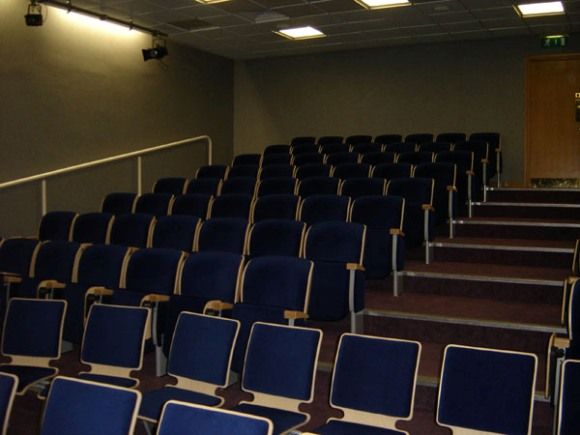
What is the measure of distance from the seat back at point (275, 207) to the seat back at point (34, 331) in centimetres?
191

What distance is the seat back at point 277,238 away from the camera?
3.97 metres

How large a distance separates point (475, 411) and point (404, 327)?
52.0 inches

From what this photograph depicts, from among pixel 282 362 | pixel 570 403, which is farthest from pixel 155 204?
pixel 570 403

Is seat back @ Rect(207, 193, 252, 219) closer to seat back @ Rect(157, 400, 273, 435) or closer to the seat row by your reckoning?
the seat row

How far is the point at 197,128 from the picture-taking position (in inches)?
334

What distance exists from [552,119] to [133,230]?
5602 millimetres

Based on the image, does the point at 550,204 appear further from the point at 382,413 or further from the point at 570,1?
the point at 382,413

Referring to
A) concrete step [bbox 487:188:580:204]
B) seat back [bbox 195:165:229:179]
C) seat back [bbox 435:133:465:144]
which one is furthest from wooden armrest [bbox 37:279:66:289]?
seat back [bbox 435:133:465:144]

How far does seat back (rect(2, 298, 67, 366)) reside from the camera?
10.3 feet

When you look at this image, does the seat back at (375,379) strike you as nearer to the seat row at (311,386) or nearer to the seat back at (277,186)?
the seat row at (311,386)

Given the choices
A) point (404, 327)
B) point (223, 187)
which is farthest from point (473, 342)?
point (223, 187)

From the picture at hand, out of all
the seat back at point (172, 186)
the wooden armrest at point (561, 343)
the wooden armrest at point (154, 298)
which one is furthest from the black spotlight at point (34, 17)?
the wooden armrest at point (561, 343)

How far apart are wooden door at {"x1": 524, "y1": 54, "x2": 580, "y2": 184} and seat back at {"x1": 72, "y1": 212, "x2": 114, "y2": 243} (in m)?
5.40

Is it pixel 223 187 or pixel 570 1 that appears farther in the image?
pixel 570 1
